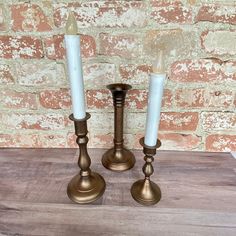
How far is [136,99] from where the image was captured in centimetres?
76

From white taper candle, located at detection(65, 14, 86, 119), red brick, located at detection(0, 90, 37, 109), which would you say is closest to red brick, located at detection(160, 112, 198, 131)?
white taper candle, located at detection(65, 14, 86, 119)

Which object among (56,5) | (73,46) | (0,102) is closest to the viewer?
(73,46)

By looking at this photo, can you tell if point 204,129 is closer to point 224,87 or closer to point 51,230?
point 224,87

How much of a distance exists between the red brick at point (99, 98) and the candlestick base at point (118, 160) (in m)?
0.15

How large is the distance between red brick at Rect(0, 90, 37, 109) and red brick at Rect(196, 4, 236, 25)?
55cm

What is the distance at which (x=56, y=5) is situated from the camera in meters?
0.65

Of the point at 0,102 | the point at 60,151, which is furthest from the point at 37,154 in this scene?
the point at 0,102

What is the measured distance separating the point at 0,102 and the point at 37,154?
0.21 meters

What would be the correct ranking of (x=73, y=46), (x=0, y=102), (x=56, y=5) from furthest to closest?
(x=0, y=102), (x=56, y=5), (x=73, y=46)

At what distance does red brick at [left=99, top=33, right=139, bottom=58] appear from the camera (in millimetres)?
684

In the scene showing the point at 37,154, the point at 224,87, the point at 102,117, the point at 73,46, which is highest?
the point at 73,46

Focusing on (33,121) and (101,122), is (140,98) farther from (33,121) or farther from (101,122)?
(33,121)

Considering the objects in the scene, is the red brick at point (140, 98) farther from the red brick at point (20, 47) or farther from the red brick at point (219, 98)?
the red brick at point (20, 47)

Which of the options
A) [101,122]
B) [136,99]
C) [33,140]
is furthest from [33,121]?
[136,99]
